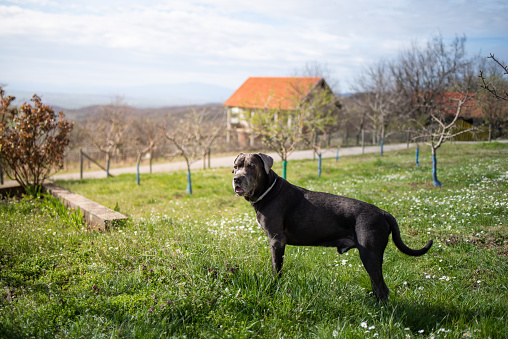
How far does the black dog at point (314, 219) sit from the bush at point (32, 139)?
26.4ft

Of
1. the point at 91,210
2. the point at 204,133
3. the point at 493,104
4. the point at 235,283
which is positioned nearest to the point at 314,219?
the point at 235,283

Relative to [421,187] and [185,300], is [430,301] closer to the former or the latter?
[185,300]

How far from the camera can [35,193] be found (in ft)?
31.2

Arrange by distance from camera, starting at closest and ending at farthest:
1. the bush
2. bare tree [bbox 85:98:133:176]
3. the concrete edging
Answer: the concrete edging, the bush, bare tree [bbox 85:98:133:176]

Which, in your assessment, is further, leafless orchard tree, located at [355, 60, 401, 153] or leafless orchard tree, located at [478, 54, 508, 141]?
leafless orchard tree, located at [355, 60, 401, 153]

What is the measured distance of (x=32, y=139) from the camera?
9906 millimetres

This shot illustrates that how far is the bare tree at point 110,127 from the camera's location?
2634cm

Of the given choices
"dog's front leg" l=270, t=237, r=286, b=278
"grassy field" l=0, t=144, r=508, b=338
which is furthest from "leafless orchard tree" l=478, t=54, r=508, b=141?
"dog's front leg" l=270, t=237, r=286, b=278

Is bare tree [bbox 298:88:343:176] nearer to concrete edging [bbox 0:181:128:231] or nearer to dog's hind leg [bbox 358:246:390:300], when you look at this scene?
concrete edging [bbox 0:181:128:231]

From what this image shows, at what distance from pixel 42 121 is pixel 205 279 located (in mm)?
8751

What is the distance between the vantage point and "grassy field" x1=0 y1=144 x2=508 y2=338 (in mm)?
3289

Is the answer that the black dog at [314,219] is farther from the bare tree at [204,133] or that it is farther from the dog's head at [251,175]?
the bare tree at [204,133]

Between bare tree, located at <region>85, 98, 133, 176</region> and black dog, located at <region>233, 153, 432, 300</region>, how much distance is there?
72.2 ft

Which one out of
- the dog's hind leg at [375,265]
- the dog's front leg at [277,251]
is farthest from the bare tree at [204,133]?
the dog's hind leg at [375,265]
